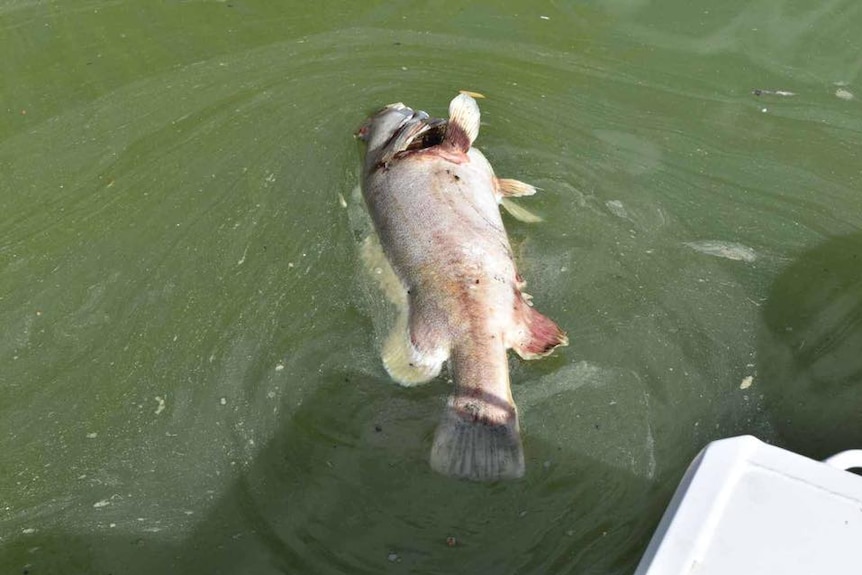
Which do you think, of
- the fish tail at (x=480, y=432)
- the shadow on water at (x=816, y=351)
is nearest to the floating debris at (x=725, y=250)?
the shadow on water at (x=816, y=351)

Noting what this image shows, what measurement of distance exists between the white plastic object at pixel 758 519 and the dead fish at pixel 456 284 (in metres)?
0.84

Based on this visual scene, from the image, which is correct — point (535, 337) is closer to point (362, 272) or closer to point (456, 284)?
point (456, 284)

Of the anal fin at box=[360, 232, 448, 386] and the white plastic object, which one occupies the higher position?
the white plastic object

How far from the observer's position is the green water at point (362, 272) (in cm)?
266

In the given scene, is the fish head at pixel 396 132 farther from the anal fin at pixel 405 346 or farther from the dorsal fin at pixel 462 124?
the anal fin at pixel 405 346

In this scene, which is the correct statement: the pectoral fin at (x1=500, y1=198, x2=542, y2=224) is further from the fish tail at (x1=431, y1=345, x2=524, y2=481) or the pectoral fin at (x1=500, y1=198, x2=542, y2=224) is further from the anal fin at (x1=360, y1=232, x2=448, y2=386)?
the fish tail at (x1=431, y1=345, x2=524, y2=481)

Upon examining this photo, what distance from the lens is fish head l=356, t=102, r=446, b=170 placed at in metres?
3.35

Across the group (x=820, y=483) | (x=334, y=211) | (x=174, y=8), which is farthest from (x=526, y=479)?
(x=174, y=8)

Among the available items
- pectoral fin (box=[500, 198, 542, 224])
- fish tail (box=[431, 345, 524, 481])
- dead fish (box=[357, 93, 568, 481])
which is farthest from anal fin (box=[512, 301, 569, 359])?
pectoral fin (box=[500, 198, 542, 224])

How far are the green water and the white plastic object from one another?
793mm

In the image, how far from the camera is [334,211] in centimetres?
351

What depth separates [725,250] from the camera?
3.27 meters

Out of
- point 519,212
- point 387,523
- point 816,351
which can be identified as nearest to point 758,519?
point 387,523

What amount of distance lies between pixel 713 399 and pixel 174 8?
3.91 m
